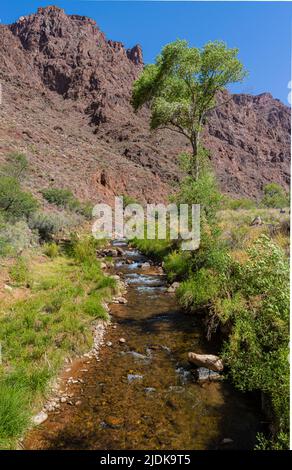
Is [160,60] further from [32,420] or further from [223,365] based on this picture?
[32,420]

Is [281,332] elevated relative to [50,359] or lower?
elevated

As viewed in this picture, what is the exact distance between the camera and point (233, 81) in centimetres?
1327

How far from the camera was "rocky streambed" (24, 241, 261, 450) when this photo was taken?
5180 millimetres

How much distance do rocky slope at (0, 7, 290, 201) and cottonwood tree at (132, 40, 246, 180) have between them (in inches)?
767

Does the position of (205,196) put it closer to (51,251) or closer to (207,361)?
(207,361)

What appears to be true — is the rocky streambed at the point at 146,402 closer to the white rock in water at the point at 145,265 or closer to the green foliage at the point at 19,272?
the green foliage at the point at 19,272

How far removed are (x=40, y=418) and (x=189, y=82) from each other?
1209 centimetres

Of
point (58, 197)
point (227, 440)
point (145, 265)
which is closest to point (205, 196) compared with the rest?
point (145, 265)

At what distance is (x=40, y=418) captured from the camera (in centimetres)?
550

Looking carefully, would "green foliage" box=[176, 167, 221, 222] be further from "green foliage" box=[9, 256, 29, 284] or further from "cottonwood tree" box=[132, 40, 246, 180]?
"green foliage" box=[9, 256, 29, 284]

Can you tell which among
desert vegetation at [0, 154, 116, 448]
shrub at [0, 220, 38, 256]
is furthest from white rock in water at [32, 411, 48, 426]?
shrub at [0, 220, 38, 256]

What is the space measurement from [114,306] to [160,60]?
9244mm

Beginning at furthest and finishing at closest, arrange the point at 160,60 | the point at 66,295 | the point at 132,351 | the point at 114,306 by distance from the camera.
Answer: the point at 160,60
the point at 114,306
the point at 66,295
the point at 132,351
